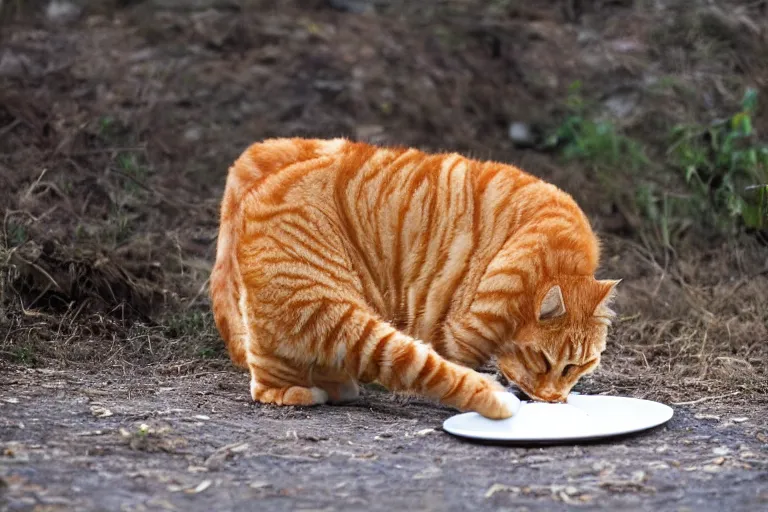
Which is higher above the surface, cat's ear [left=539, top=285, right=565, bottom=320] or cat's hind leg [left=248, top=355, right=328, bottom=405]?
cat's ear [left=539, top=285, right=565, bottom=320]

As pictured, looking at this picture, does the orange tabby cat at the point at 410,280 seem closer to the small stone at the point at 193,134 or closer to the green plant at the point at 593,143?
the small stone at the point at 193,134

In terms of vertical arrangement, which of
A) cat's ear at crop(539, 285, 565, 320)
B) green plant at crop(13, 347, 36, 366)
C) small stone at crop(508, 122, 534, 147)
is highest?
small stone at crop(508, 122, 534, 147)

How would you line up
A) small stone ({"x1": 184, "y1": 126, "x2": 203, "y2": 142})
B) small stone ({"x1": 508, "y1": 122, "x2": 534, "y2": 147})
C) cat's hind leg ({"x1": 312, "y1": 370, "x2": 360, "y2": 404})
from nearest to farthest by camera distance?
1. cat's hind leg ({"x1": 312, "y1": 370, "x2": 360, "y2": 404})
2. small stone ({"x1": 184, "y1": 126, "x2": 203, "y2": 142})
3. small stone ({"x1": 508, "y1": 122, "x2": 534, "y2": 147})

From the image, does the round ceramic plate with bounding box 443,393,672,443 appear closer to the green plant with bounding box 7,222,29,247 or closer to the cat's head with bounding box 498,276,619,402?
the cat's head with bounding box 498,276,619,402

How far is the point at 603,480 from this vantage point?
136 inches

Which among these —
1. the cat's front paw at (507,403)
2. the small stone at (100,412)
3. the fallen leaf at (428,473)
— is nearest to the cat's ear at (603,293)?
the cat's front paw at (507,403)

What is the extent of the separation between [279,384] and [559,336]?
1369mm

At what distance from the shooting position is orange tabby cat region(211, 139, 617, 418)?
14.1ft

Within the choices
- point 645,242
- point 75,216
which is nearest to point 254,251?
point 75,216

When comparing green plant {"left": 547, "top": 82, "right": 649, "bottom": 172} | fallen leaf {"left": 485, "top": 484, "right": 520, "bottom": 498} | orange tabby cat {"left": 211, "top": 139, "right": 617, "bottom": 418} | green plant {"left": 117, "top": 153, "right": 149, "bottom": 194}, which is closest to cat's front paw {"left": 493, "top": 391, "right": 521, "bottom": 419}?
orange tabby cat {"left": 211, "top": 139, "right": 617, "bottom": 418}

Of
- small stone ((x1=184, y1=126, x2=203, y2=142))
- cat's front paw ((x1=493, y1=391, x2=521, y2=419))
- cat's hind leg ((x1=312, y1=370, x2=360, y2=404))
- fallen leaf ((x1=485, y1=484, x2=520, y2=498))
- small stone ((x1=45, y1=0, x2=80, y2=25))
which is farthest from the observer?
small stone ((x1=45, y1=0, x2=80, y2=25))

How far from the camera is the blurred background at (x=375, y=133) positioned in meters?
5.75

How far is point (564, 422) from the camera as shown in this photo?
4.01m

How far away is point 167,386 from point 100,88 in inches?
168
